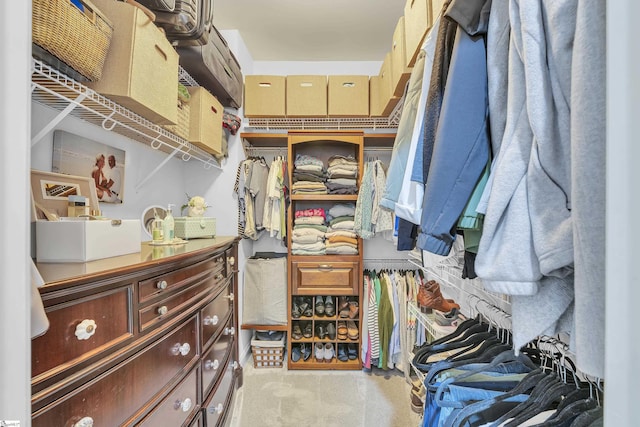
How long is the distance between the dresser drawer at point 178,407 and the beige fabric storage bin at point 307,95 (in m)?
1.91

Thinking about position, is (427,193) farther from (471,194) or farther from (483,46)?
(483,46)

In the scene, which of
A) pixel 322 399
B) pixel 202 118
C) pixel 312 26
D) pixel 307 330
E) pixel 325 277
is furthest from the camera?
pixel 307 330

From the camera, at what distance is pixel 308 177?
2.32 metres

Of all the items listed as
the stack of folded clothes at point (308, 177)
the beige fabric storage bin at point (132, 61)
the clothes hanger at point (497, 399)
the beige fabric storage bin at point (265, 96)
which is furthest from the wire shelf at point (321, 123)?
the clothes hanger at point (497, 399)

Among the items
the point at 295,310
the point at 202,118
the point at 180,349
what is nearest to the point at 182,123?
the point at 202,118

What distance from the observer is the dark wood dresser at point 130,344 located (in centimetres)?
61

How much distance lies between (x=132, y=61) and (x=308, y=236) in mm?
1605

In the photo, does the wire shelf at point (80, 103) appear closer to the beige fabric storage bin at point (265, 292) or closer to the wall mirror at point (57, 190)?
the wall mirror at point (57, 190)

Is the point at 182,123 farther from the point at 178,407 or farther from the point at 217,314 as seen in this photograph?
the point at 178,407

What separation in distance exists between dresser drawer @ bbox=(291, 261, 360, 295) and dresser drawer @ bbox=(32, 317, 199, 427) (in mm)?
1208

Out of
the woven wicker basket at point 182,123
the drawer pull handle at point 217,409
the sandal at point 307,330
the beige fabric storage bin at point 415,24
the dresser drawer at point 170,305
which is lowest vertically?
the sandal at point 307,330

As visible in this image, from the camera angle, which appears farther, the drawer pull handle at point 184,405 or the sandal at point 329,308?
the sandal at point 329,308

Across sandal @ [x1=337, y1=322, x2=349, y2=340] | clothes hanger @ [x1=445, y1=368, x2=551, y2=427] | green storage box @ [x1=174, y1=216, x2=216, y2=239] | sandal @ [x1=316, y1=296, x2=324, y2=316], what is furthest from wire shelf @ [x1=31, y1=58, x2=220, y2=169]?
sandal @ [x1=337, y1=322, x2=349, y2=340]

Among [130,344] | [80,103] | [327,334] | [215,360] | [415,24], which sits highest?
[415,24]
